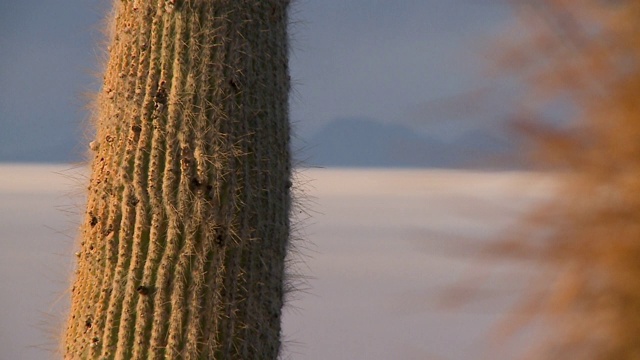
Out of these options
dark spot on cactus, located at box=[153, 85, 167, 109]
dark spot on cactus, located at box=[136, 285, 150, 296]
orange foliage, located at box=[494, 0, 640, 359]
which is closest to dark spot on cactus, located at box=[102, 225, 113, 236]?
dark spot on cactus, located at box=[136, 285, 150, 296]

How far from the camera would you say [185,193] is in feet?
8.71

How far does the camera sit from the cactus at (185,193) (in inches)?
104

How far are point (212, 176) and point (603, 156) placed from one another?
7.07ft

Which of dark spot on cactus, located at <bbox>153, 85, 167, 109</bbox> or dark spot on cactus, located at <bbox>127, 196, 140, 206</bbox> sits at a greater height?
dark spot on cactus, located at <bbox>153, 85, 167, 109</bbox>

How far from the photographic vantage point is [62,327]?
9.82ft

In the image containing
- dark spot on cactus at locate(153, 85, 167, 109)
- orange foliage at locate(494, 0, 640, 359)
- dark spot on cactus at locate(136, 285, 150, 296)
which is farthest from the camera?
dark spot on cactus at locate(153, 85, 167, 109)

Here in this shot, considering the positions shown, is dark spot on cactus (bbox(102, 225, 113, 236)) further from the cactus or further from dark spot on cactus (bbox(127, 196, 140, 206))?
dark spot on cactus (bbox(127, 196, 140, 206))

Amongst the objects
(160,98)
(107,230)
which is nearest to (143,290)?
(107,230)

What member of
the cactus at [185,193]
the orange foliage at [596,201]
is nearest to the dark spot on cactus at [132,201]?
the cactus at [185,193]

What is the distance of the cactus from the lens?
264 cm

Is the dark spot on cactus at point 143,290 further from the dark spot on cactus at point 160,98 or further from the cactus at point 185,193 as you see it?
the dark spot on cactus at point 160,98

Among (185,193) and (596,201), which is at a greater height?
(185,193)

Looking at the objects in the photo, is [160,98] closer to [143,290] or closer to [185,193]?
[185,193]

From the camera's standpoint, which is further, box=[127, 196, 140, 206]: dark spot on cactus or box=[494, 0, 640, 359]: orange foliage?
box=[127, 196, 140, 206]: dark spot on cactus
